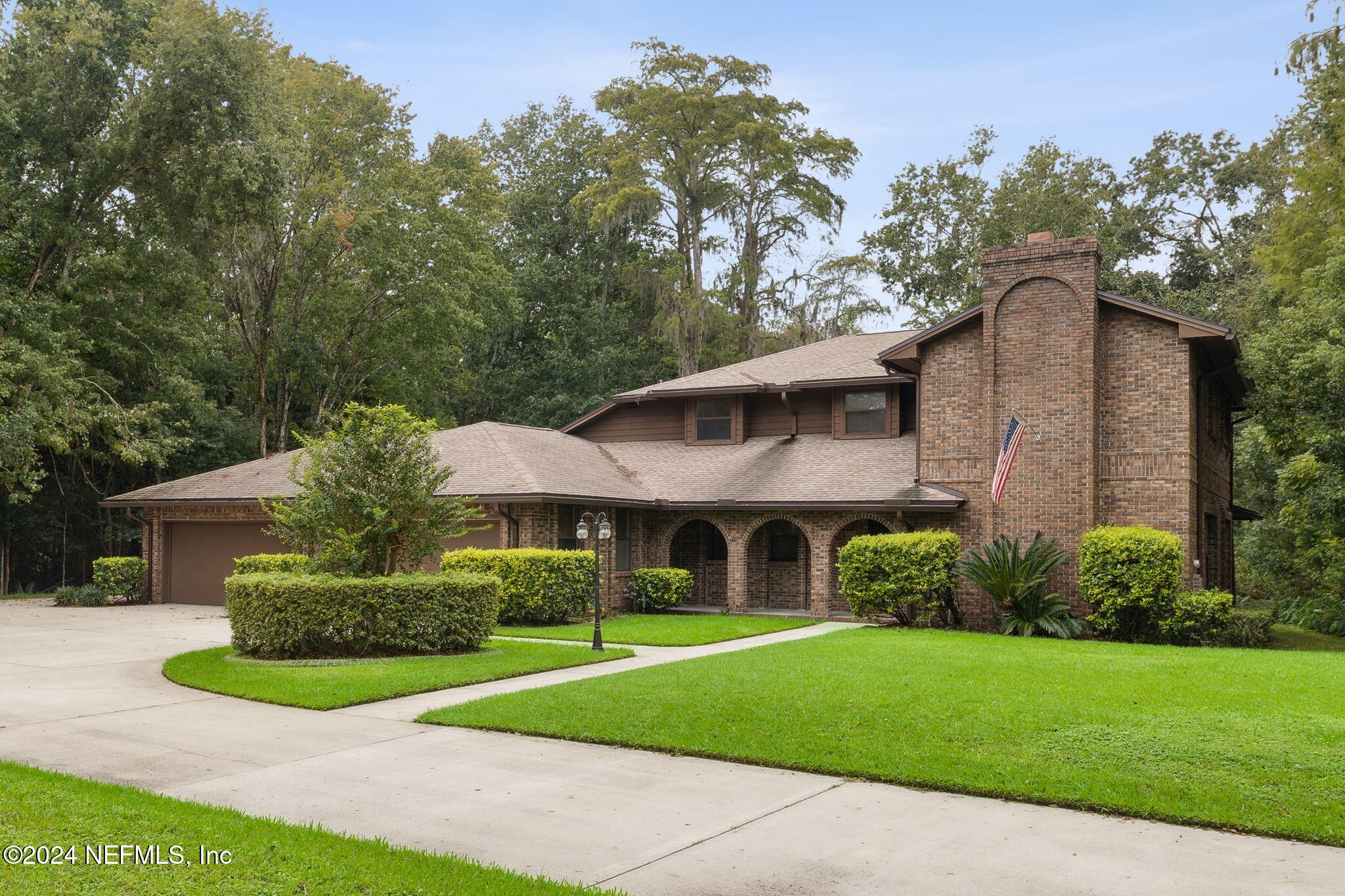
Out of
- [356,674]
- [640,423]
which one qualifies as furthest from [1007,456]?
[356,674]

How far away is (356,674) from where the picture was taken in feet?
39.6

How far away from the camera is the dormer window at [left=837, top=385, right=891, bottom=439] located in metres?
23.2

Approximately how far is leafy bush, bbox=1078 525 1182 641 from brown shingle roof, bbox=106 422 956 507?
3025 mm

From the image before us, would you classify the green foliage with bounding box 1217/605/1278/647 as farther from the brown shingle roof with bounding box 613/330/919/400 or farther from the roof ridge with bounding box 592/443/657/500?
the roof ridge with bounding box 592/443/657/500

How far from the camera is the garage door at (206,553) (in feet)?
79.8

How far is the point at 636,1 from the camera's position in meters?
15.2

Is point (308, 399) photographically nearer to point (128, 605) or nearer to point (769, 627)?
point (128, 605)

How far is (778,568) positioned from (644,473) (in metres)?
4.01

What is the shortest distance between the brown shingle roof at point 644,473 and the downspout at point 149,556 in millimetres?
736

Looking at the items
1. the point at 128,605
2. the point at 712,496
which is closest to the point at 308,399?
the point at 128,605

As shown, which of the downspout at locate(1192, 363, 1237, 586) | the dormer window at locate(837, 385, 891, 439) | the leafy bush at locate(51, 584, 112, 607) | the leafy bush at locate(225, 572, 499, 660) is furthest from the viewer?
the leafy bush at locate(51, 584, 112, 607)

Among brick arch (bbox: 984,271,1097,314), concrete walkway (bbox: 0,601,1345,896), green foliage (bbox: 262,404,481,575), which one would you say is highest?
brick arch (bbox: 984,271,1097,314)

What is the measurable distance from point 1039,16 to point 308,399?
95.2 ft

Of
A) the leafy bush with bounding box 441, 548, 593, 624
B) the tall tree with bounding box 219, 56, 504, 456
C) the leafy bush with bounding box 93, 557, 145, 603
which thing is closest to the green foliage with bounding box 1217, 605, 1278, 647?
the leafy bush with bounding box 441, 548, 593, 624
